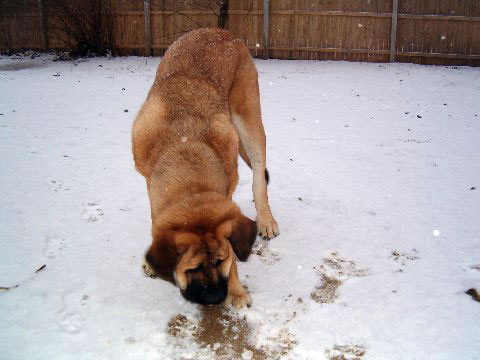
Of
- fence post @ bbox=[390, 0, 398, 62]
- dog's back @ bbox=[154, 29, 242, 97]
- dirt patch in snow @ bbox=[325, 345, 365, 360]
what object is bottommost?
dirt patch in snow @ bbox=[325, 345, 365, 360]

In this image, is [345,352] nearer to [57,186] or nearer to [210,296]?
[210,296]

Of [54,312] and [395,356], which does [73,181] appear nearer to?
[54,312]

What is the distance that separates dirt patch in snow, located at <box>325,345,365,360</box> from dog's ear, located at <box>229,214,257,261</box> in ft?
2.49

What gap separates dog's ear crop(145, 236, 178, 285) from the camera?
2.46 metres

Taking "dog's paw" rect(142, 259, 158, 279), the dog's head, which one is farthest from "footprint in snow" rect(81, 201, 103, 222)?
the dog's head

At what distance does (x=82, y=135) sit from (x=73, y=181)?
2.12 meters

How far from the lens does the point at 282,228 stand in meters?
4.33

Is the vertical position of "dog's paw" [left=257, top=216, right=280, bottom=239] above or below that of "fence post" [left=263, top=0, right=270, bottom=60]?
below

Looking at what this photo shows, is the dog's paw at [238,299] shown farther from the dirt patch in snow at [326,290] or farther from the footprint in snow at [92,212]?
the footprint in snow at [92,212]

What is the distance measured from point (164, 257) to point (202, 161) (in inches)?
29.0

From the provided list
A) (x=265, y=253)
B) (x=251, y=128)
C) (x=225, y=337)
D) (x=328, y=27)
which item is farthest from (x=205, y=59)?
(x=328, y=27)

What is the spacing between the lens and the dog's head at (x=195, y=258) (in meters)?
2.46

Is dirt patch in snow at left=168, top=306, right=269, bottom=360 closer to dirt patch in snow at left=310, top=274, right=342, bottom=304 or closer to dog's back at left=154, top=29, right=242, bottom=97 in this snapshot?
dirt patch in snow at left=310, top=274, right=342, bottom=304

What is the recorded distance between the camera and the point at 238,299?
3.18 metres
